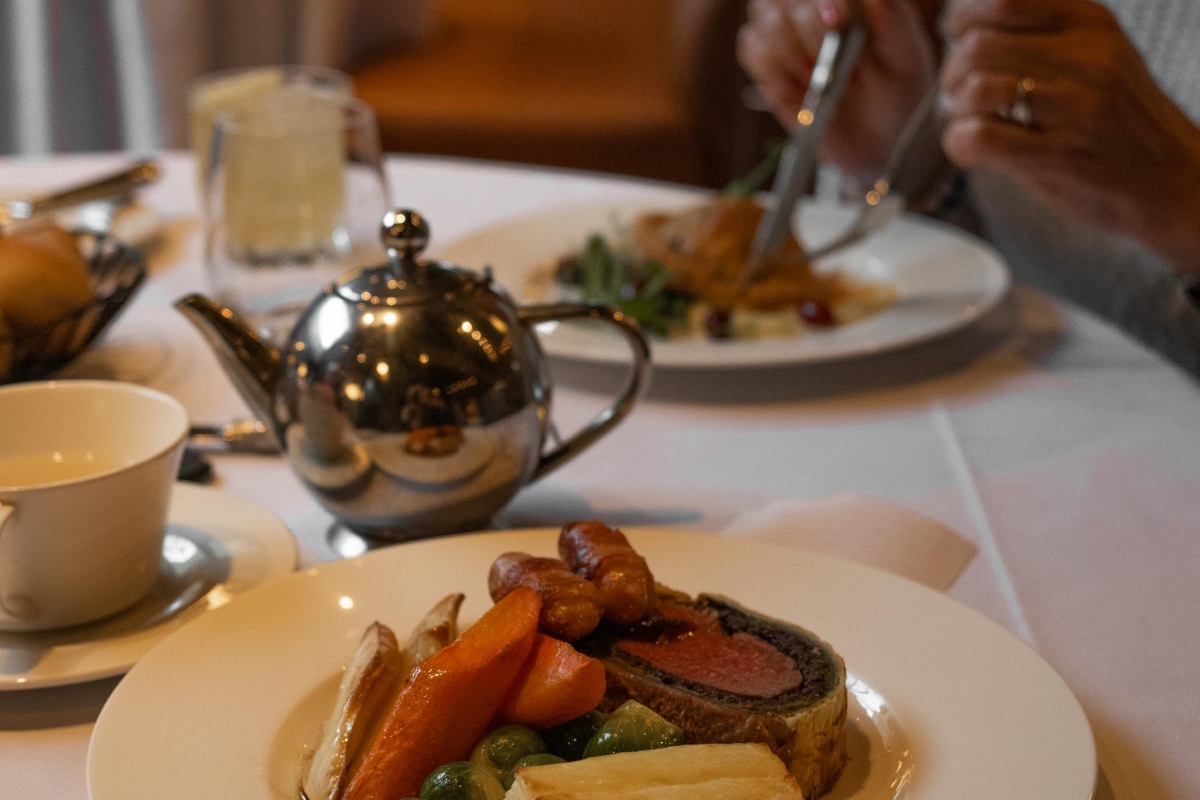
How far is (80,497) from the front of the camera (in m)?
0.72

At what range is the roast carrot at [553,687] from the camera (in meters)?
0.62

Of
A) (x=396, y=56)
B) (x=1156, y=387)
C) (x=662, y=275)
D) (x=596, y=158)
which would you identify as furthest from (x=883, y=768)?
(x=396, y=56)

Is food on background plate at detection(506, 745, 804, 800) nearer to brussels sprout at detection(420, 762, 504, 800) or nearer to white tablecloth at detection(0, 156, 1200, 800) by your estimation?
brussels sprout at detection(420, 762, 504, 800)

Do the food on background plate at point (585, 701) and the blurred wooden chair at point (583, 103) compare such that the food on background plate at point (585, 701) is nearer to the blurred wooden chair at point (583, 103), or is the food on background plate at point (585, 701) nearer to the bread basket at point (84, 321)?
the bread basket at point (84, 321)

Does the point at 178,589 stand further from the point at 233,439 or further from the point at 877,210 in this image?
the point at 877,210

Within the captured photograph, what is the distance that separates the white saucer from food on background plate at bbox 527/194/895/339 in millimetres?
607

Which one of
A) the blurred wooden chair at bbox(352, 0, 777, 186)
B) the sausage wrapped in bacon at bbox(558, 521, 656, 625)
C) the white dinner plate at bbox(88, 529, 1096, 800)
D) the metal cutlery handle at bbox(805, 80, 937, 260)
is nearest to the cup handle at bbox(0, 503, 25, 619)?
the white dinner plate at bbox(88, 529, 1096, 800)

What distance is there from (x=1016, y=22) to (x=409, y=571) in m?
0.95

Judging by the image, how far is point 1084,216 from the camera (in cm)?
149

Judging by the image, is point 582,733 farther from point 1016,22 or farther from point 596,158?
point 596,158

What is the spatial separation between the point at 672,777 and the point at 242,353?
1.60 feet

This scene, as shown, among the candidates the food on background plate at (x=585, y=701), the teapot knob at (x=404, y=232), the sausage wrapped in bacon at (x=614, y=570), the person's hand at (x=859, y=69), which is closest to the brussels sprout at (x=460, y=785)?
the food on background plate at (x=585, y=701)

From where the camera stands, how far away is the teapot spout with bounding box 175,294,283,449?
0.88 meters

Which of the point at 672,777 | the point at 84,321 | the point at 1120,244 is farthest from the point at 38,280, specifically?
the point at 1120,244
